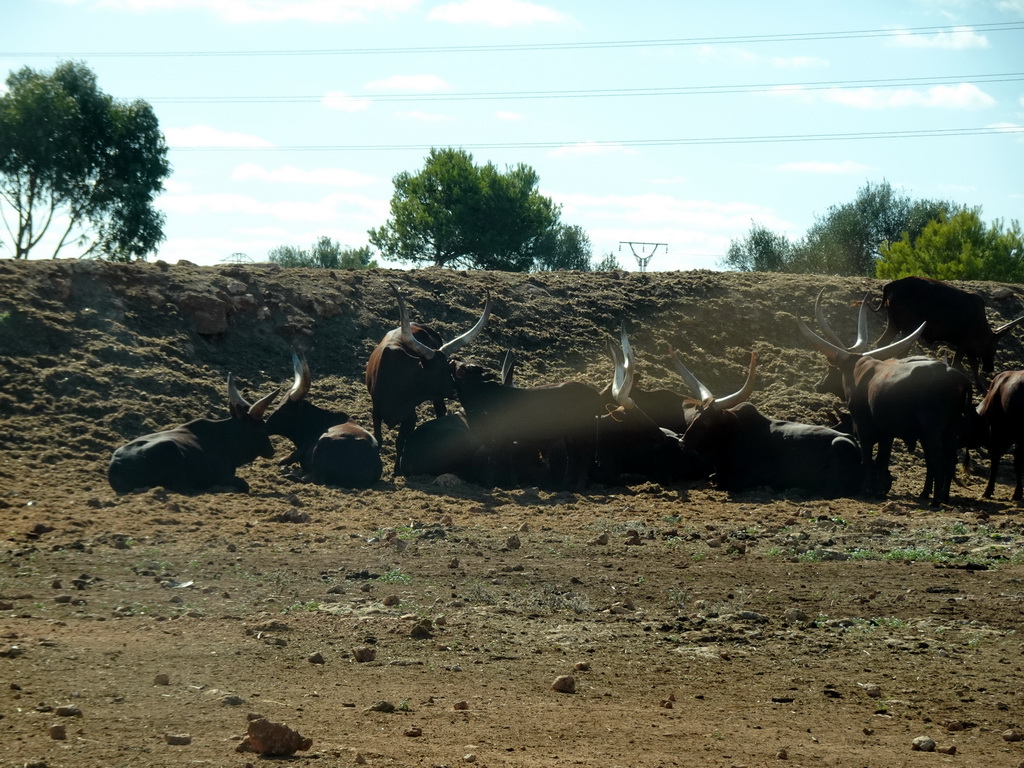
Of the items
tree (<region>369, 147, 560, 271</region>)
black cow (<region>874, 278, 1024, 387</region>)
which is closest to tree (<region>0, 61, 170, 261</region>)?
tree (<region>369, 147, 560, 271</region>)

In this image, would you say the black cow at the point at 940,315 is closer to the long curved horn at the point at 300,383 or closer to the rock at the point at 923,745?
the long curved horn at the point at 300,383

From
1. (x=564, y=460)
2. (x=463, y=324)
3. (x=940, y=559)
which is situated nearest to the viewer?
(x=940, y=559)

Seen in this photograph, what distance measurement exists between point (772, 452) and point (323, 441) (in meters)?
5.76

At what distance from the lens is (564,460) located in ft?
49.8

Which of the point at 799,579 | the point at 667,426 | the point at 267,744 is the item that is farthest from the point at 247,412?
the point at 267,744

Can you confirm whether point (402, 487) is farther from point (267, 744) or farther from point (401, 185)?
point (401, 185)

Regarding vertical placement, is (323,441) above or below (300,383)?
below

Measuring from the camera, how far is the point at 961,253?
43688 millimetres

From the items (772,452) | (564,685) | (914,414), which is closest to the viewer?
(564,685)

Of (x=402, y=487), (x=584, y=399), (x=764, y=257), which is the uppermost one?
(x=764, y=257)

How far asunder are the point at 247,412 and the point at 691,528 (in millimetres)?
6099

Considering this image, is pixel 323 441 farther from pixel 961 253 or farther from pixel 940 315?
pixel 961 253

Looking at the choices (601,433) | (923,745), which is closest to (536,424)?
(601,433)

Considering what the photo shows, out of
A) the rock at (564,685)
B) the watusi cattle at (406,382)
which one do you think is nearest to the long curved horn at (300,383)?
the watusi cattle at (406,382)
